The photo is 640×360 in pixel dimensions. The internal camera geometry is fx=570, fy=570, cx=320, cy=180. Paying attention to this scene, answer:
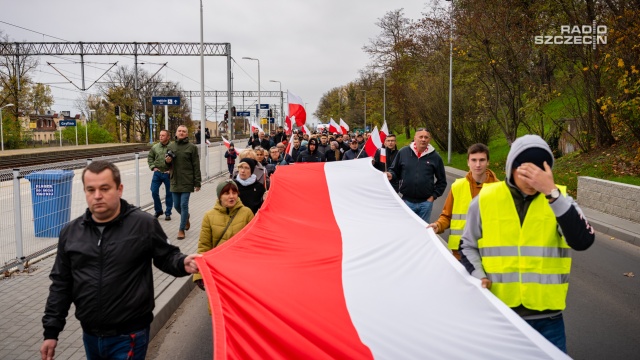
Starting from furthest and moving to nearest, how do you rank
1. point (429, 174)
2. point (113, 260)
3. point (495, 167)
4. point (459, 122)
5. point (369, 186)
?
1. point (459, 122)
2. point (495, 167)
3. point (369, 186)
4. point (429, 174)
5. point (113, 260)

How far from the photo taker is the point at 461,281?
3.93 metres

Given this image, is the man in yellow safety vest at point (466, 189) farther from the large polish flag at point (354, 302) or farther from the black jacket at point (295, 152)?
the black jacket at point (295, 152)

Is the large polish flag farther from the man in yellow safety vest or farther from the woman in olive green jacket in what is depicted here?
the man in yellow safety vest

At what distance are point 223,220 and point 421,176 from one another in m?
3.31

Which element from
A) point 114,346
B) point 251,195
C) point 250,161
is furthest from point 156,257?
point 250,161

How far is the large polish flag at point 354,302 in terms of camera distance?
3.22 meters

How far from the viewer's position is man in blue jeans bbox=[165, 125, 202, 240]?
1070cm

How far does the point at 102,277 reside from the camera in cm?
337

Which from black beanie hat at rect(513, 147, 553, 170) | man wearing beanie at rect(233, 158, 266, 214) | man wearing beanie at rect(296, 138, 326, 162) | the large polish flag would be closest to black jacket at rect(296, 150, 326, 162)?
man wearing beanie at rect(296, 138, 326, 162)

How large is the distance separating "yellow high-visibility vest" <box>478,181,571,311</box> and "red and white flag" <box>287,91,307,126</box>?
17.2 metres

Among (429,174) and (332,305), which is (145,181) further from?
(332,305)

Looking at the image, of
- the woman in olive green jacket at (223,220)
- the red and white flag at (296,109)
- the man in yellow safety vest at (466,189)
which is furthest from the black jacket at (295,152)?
the man in yellow safety vest at (466,189)

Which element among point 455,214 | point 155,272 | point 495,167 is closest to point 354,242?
point 455,214

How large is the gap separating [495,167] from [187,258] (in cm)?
2554
